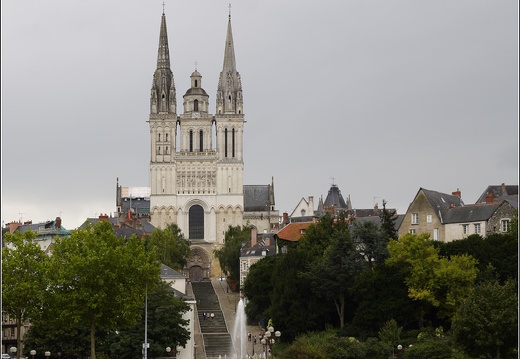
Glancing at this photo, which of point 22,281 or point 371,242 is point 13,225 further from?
point 22,281

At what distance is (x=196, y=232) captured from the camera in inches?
6791

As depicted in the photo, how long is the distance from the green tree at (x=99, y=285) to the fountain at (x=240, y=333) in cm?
1463

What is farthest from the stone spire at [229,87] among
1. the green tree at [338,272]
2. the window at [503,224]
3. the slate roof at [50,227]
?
the green tree at [338,272]

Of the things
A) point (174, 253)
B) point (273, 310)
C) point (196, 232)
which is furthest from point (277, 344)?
point (196, 232)

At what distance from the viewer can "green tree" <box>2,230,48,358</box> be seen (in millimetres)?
71500

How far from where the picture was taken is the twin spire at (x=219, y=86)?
576 feet

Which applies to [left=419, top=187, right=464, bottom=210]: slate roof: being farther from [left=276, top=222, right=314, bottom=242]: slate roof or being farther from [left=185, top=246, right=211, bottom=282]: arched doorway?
[left=185, top=246, right=211, bottom=282]: arched doorway

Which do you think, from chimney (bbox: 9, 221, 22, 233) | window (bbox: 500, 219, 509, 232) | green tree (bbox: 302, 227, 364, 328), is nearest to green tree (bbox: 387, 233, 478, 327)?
green tree (bbox: 302, 227, 364, 328)

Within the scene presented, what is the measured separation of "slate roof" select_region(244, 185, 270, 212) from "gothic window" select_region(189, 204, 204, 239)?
8935 mm

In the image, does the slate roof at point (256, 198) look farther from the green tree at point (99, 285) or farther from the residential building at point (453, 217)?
the green tree at point (99, 285)

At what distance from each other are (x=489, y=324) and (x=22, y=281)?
2671 centimetres

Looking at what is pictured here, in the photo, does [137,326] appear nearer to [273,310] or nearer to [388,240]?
[273,310]

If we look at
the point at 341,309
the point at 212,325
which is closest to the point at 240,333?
the point at 212,325

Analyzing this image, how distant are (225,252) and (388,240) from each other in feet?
177
